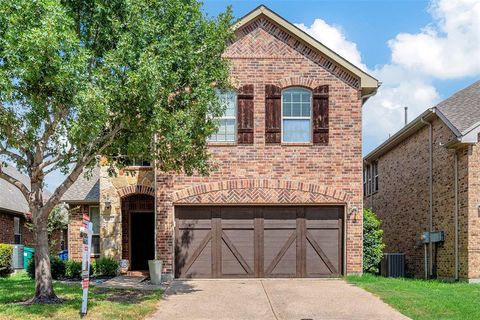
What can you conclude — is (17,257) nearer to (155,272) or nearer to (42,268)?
(155,272)

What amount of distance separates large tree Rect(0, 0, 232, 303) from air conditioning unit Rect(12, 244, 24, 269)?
10.4 meters

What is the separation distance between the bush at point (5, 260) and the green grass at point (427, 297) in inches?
506

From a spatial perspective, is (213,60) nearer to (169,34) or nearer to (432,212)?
(169,34)

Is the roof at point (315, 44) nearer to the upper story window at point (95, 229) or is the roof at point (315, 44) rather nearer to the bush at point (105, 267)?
the bush at point (105, 267)

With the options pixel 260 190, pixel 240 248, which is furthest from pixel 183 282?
pixel 260 190

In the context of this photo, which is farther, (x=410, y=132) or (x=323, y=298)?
(x=410, y=132)

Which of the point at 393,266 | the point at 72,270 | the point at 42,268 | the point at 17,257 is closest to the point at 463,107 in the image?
the point at 393,266

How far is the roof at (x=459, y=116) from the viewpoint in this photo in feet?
53.5

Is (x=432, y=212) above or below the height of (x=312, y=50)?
below

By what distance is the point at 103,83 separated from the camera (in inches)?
437

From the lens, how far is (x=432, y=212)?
19.5m

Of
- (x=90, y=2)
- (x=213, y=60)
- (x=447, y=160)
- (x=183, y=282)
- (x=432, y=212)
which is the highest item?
(x=90, y=2)

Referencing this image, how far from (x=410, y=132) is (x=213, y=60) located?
1144 centimetres

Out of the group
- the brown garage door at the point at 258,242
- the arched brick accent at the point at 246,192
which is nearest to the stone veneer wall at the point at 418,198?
the brown garage door at the point at 258,242
